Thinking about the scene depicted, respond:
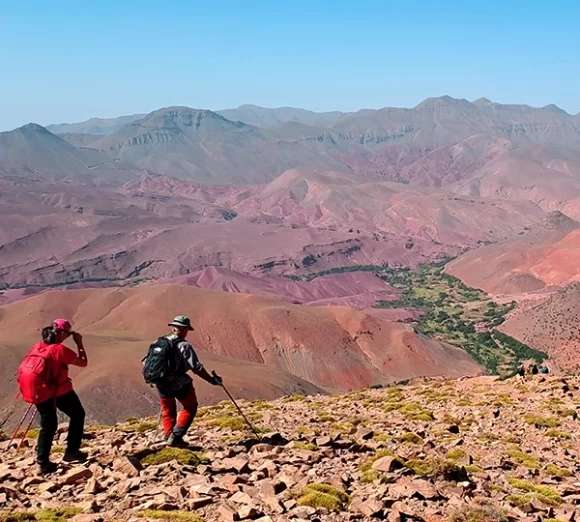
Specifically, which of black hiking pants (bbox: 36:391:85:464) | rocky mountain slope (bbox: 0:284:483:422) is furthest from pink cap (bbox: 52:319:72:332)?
rocky mountain slope (bbox: 0:284:483:422)

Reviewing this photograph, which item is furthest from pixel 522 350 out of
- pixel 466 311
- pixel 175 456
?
pixel 175 456

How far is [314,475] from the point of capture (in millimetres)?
10453

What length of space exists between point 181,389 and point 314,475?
2.83m

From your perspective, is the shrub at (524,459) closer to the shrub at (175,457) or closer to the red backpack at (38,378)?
the shrub at (175,457)

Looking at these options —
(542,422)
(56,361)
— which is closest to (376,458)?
(56,361)

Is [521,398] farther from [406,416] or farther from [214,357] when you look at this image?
[214,357]

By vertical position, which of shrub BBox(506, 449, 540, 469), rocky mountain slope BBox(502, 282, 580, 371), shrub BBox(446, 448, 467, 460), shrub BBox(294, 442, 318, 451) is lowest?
rocky mountain slope BBox(502, 282, 580, 371)

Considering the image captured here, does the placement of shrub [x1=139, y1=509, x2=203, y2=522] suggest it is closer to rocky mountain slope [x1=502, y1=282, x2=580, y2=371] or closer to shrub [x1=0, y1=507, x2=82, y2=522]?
shrub [x1=0, y1=507, x2=82, y2=522]

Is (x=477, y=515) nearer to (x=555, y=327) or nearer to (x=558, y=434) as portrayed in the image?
(x=558, y=434)

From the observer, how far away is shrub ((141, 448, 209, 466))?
10.8 metres

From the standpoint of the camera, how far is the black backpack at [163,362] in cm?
1121

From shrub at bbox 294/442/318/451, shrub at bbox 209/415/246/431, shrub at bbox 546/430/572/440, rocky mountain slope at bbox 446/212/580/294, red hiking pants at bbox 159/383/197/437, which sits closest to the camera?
red hiking pants at bbox 159/383/197/437

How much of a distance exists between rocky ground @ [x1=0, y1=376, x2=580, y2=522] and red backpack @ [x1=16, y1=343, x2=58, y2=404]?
4.14ft

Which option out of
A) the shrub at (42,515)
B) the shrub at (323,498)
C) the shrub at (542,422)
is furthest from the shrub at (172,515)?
the shrub at (542,422)
